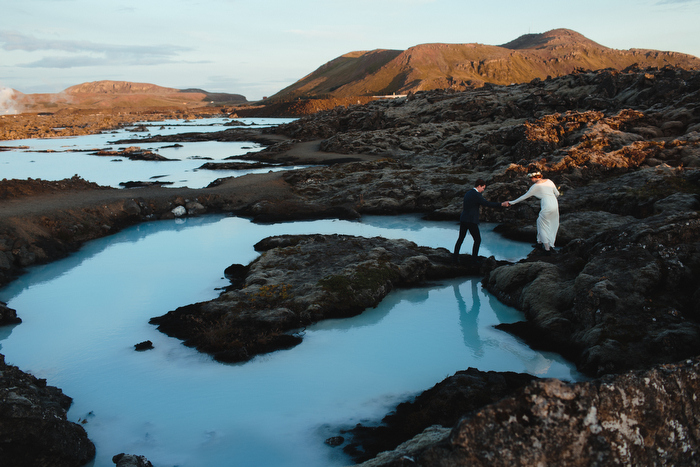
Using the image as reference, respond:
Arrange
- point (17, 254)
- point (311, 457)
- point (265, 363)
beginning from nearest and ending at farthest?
point (311, 457), point (265, 363), point (17, 254)

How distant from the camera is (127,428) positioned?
23.7 feet

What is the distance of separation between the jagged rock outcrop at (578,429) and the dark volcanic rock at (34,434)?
490 centimetres

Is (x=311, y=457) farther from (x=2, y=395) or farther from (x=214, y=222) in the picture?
(x=214, y=222)

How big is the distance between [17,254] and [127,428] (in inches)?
502

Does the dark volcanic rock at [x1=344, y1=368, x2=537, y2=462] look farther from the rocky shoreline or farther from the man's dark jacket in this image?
the man's dark jacket

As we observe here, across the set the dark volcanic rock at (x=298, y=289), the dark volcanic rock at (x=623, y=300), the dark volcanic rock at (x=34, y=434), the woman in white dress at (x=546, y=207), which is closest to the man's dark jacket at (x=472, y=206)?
the woman in white dress at (x=546, y=207)

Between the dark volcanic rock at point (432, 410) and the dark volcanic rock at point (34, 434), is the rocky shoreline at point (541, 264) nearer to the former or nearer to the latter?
the dark volcanic rock at point (432, 410)

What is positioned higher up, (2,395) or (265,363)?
(2,395)

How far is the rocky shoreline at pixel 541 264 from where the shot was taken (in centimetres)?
409

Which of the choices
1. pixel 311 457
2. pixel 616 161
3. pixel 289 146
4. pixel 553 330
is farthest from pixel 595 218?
pixel 289 146

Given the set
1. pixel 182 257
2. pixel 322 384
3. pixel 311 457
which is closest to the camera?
pixel 311 457

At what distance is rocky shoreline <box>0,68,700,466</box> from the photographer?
409 centimetres

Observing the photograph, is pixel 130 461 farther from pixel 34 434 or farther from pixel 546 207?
pixel 546 207

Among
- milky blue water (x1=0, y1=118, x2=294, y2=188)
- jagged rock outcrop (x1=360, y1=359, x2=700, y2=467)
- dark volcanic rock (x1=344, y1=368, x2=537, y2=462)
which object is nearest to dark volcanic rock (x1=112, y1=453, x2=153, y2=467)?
dark volcanic rock (x1=344, y1=368, x2=537, y2=462)
